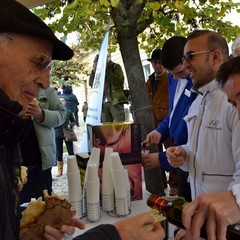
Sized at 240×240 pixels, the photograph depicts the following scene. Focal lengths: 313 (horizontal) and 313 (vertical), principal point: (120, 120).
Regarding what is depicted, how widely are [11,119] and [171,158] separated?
120 centimetres

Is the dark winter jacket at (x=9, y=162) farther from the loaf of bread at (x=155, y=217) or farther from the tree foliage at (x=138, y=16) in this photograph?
the tree foliage at (x=138, y=16)

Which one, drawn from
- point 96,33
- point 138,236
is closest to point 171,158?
point 138,236

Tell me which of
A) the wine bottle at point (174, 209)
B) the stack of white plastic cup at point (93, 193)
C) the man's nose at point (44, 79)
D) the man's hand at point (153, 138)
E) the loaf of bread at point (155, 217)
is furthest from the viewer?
the man's hand at point (153, 138)

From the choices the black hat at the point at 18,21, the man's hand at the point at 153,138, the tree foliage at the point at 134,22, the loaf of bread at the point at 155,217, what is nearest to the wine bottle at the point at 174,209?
the loaf of bread at the point at 155,217

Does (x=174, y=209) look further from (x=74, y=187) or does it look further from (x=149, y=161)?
(x=149, y=161)

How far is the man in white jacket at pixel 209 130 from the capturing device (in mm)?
1659

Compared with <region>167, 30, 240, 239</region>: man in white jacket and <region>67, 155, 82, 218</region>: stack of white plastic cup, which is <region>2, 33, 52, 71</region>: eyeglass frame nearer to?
<region>67, 155, 82, 218</region>: stack of white plastic cup

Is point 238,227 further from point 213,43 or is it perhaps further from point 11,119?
point 213,43

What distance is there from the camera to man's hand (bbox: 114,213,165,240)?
3.32 ft

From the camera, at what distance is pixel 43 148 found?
2.98 metres

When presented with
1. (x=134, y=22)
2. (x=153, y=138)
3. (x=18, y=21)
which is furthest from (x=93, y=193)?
(x=134, y=22)

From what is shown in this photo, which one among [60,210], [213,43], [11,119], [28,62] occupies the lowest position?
[60,210]

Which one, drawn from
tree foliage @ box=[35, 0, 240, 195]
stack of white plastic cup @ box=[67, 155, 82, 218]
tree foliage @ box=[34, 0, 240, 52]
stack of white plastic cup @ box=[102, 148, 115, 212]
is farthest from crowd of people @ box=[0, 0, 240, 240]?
tree foliage @ box=[34, 0, 240, 52]

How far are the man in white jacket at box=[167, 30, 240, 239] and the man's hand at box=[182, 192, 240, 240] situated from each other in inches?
21.4
